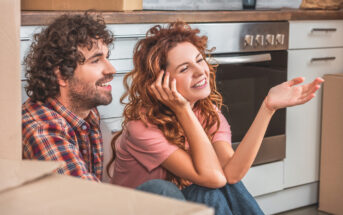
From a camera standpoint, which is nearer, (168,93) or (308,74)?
(168,93)

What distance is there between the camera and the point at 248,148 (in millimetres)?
1526

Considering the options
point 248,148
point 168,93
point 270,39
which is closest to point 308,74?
point 270,39

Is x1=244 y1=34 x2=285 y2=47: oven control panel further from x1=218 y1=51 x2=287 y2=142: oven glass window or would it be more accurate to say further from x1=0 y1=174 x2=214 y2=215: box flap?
x1=0 y1=174 x2=214 y2=215: box flap

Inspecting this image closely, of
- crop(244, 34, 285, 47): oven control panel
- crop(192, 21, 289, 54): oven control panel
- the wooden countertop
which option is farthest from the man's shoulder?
crop(244, 34, 285, 47): oven control panel

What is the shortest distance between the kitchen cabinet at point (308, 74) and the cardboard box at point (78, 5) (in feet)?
3.02

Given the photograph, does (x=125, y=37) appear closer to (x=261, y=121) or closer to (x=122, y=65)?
(x=122, y=65)

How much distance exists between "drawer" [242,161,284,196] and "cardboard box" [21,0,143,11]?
0.98 m

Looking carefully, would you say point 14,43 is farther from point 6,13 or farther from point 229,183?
point 229,183

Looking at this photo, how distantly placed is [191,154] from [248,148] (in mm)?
168

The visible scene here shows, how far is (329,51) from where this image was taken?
2.61m

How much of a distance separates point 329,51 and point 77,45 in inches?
60.8

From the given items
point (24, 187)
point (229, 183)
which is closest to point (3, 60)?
point (24, 187)

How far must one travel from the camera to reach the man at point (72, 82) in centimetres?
139

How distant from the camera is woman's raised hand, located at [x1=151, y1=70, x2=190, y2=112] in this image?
1.48m
